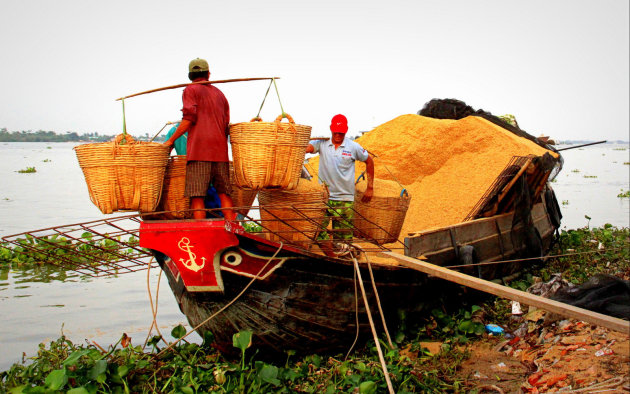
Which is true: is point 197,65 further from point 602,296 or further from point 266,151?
point 602,296

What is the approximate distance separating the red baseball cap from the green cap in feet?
4.79

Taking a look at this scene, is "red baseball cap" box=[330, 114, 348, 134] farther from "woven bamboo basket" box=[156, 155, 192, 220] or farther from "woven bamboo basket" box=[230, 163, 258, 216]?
"woven bamboo basket" box=[156, 155, 192, 220]

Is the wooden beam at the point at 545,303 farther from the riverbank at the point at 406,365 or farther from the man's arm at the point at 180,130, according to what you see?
the man's arm at the point at 180,130

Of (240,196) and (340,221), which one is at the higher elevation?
(240,196)

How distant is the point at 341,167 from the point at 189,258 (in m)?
1.75

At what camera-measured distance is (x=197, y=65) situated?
12.3 feet

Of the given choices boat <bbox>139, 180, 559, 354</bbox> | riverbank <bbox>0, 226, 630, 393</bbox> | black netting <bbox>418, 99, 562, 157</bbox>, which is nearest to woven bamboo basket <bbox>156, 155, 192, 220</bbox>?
boat <bbox>139, 180, 559, 354</bbox>

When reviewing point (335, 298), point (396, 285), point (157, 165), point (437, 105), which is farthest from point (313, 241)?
point (437, 105)

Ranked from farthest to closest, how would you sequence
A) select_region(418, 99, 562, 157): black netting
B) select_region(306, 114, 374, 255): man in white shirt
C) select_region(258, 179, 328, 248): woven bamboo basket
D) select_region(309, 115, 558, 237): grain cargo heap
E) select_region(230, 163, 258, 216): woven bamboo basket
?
select_region(418, 99, 562, 157): black netting, select_region(309, 115, 558, 237): grain cargo heap, select_region(306, 114, 374, 255): man in white shirt, select_region(230, 163, 258, 216): woven bamboo basket, select_region(258, 179, 328, 248): woven bamboo basket

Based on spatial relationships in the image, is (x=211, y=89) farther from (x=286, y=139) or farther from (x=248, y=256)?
(x=248, y=256)

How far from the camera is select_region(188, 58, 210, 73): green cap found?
3741mm

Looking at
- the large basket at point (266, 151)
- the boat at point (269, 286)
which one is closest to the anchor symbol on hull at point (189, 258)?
the boat at point (269, 286)

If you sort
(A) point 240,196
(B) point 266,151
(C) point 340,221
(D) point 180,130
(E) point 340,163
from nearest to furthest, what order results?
(B) point 266,151
(D) point 180,130
(A) point 240,196
(C) point 340,221
(E) point 340,163

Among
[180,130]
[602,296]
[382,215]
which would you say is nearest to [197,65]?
[180,130]
